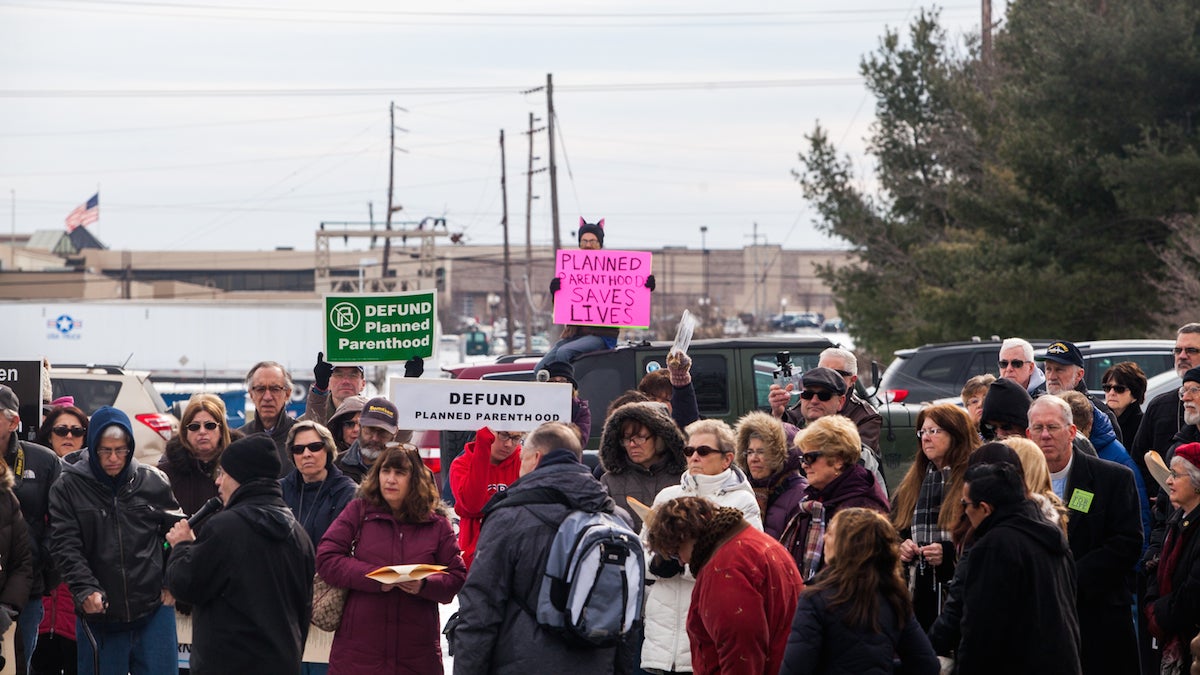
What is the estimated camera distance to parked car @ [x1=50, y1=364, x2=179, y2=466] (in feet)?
52.5

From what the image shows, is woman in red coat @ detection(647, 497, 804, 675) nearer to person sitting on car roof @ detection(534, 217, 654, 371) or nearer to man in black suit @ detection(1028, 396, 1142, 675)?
man in black suit @ detection(1028, 396, 1142, 675)

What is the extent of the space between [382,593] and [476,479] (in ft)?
5.46

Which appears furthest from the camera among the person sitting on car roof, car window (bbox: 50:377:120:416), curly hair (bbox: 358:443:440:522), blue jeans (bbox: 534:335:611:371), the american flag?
the american flag

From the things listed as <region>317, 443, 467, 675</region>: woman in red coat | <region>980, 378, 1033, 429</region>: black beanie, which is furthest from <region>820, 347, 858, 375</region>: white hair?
<region>317, 443, 467, 675</region>: woman in red coat

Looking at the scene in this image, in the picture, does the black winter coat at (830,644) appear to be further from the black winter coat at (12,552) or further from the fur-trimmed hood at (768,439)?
the black winter coat at (12,552)

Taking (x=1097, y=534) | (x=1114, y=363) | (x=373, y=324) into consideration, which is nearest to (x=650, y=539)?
(x=1097, y=534)

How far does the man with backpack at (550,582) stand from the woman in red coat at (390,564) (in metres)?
1.02

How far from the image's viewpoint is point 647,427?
25.0 feet

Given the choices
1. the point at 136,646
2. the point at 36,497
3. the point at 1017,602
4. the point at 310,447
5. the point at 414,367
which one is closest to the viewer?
the point at 1017,602

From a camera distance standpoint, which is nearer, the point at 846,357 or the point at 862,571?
the point at 862,571

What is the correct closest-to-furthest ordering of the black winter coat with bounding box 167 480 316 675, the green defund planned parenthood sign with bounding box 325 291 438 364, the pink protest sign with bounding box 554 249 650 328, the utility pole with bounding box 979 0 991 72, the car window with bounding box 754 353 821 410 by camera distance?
the black winter coat with bounding box 167 480 316 675 → the green defund planned parenthood sign with bounding box 325 291 438 364 → the pink protest sign with bounding box 554 249 650 328 → the car window with bounding box 754 353 821 410 → the utility pole with bounding box 979 0 991 72

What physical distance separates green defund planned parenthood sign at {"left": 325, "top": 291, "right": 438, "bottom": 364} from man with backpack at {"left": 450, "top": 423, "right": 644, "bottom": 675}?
393 centimetres

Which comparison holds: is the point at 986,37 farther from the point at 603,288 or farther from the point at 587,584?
the point at 587,584

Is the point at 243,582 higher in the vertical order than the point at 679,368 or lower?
lower
